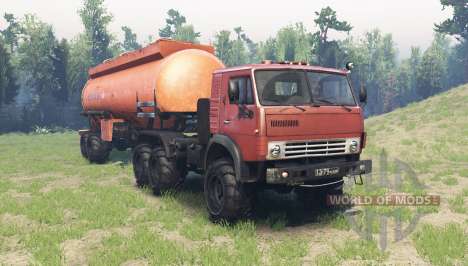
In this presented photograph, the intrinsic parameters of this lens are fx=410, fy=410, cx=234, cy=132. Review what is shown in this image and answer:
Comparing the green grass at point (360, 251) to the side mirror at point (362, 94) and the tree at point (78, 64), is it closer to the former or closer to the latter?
the side mirror at point (362, 94)

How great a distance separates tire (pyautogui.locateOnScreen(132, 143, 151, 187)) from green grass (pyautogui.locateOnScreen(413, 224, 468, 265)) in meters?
6.61

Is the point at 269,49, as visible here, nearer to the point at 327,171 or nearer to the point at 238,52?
the point at 238,52

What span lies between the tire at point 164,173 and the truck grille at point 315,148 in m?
3.63

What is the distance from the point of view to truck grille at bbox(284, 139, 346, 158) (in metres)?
6.93

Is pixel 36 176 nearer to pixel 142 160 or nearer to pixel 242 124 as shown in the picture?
pixel 142 160

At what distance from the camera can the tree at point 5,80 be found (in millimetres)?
39312

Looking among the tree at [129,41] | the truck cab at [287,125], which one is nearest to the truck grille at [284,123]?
the truck cab at [287,125]

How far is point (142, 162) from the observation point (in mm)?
10828

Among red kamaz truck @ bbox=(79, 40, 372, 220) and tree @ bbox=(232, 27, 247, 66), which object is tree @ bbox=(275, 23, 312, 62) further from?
red kamaz truck @ bbox=(79, 40, 372, 220)

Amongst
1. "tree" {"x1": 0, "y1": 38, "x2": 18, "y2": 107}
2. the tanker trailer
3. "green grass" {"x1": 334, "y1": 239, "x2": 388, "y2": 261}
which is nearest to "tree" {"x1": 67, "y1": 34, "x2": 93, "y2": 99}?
"tree" {"x1": 0, "y1": 38, "x2": 18, "y2": 107}

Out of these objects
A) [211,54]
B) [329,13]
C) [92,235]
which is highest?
[329,13]

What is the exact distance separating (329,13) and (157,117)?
54282 mm

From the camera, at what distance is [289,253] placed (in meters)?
6.16

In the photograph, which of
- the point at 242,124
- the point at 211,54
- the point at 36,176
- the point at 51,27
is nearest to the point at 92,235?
the point at 242,124
